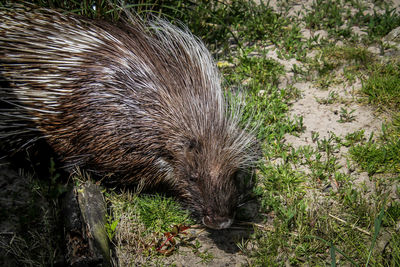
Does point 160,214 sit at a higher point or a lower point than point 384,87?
lower

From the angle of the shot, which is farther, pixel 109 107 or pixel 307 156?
pixel 307 156

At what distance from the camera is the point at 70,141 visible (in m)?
2.83

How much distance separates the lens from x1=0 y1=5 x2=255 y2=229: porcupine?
270cm

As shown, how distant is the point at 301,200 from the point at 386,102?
1247mm

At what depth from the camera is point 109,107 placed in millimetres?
2730

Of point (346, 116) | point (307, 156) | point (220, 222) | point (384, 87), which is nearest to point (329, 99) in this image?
point (346, 116)

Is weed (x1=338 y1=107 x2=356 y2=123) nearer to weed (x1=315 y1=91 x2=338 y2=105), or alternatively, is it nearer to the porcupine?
weed (x1=315 y1=91 x2=338 y2=105)

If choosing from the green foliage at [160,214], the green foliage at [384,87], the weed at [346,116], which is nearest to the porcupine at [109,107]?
the green foliage at [160,214]

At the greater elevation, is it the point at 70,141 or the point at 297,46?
the point at 297,46

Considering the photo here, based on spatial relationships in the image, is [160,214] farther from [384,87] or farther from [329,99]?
[384,87]

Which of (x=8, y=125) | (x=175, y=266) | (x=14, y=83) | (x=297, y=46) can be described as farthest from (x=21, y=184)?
(x=297, y=46)

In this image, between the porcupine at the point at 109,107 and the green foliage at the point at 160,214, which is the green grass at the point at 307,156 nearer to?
the green foliage at the point at 160,214

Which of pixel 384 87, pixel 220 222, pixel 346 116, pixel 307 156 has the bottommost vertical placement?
pixel 220 222

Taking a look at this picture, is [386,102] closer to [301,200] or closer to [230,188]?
[301,200]
